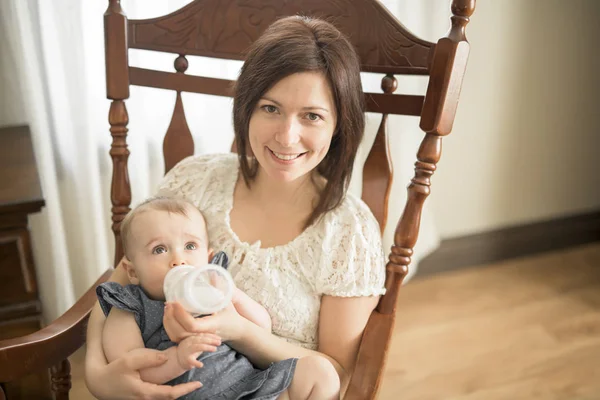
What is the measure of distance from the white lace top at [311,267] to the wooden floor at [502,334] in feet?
3.03

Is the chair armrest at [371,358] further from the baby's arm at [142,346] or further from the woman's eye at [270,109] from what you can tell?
the woman's eye at [270,109]

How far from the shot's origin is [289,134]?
1.09m

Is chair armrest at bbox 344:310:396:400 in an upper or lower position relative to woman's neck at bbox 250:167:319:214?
lower

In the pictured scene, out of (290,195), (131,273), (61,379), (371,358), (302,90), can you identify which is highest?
(302,90)

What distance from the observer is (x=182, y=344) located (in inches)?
39.1

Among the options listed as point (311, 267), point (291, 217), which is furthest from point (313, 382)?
point (291, 217)

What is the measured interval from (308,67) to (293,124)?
10 centimetres

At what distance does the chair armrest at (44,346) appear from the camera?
3.56 ft

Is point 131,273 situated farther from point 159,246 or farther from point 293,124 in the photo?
point 293,124

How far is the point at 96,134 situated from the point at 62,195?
231mm

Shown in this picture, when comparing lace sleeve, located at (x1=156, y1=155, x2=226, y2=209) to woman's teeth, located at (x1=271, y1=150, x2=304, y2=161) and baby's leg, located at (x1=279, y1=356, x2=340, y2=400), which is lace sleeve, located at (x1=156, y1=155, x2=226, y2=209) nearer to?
woman's teeth, located at (x1=271, y1=150, x2=304, y2=161)

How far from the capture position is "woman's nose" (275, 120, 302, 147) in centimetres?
109

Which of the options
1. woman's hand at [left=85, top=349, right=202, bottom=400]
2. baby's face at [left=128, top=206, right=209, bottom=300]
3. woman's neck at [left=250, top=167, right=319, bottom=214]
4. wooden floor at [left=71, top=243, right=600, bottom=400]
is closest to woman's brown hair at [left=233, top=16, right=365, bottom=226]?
woman's neck at [left=250, top=167, right=319, bottom=214]

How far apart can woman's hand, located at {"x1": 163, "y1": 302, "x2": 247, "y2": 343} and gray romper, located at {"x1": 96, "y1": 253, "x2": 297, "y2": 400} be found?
4 centimetres
